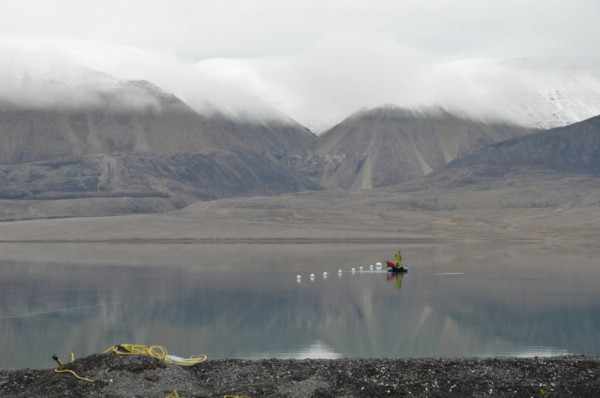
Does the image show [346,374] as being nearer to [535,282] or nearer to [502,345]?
[502,345]

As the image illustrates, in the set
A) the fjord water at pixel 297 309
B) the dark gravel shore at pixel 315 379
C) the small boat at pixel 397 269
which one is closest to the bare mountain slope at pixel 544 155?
the fjord water at pixel 297 309

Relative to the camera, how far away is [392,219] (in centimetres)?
11781

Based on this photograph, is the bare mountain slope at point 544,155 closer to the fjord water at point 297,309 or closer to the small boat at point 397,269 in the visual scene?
the fjord water at point 297,309

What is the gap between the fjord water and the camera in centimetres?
2014

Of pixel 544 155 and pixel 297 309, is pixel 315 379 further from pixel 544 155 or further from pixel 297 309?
pixel 544 155

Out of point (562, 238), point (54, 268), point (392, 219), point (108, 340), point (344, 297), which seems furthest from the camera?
point (392, 219)

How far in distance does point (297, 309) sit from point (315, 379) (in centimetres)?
1356

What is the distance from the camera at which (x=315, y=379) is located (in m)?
14.1

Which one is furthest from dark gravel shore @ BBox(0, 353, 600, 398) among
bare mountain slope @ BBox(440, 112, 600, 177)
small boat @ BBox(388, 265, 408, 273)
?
bare mountain slope @ BBox(440, 112, 600, 177)

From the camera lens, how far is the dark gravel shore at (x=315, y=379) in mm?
13320

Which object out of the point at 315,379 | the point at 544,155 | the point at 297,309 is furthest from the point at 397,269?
the point at 544,155

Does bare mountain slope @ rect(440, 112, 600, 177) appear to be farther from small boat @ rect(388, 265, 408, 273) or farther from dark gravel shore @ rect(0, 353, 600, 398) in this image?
dark gravel shore @ rect(0, 353, 600, 398)

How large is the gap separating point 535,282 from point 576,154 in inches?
5916

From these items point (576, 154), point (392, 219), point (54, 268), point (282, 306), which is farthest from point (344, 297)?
point (576, 154)
